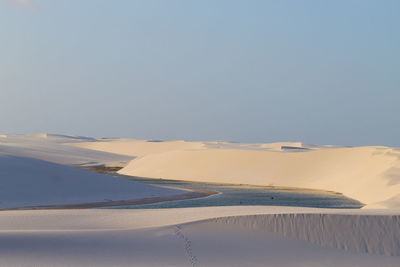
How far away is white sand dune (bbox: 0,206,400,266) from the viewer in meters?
10.2

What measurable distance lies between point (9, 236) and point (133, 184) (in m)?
18.7

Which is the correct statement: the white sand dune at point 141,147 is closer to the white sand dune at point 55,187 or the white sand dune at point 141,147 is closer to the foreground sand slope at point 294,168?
the foreground sand slope at point 294,168

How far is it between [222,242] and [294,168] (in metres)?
27.6

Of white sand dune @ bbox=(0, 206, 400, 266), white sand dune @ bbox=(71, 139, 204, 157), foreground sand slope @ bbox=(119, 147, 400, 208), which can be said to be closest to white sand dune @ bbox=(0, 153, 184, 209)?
foreground sand slope @ bbox=(119, 147, 400, 208)

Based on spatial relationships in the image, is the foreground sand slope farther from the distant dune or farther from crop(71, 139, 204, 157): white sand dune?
crop(71, 139, 204, 157): white sand dune

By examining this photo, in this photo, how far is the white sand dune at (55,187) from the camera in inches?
963

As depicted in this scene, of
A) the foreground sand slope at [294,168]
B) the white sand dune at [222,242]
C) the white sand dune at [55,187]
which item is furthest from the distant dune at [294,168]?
the white sand dune at [222,242]

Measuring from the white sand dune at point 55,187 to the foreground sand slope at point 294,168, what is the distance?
30.8 feet

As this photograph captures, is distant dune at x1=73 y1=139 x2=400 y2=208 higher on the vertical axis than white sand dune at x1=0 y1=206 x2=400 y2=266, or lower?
higher

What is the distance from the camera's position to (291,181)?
36.9 m

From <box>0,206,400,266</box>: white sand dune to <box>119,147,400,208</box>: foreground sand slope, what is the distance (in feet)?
45.2

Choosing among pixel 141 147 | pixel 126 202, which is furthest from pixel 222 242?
pixel 141 147

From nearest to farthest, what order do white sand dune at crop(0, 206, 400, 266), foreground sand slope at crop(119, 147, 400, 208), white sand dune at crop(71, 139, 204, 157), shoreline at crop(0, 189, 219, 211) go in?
white sand dune at crop(0, 206, 400, 266)
shoreline at crop(0, 189, 219, 211)
foreground sand slope at crop(119, 147, 400, 208)
white sand dune at crop(71, 139, 204, 157)

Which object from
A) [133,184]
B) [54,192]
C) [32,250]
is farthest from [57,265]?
[133,184]
